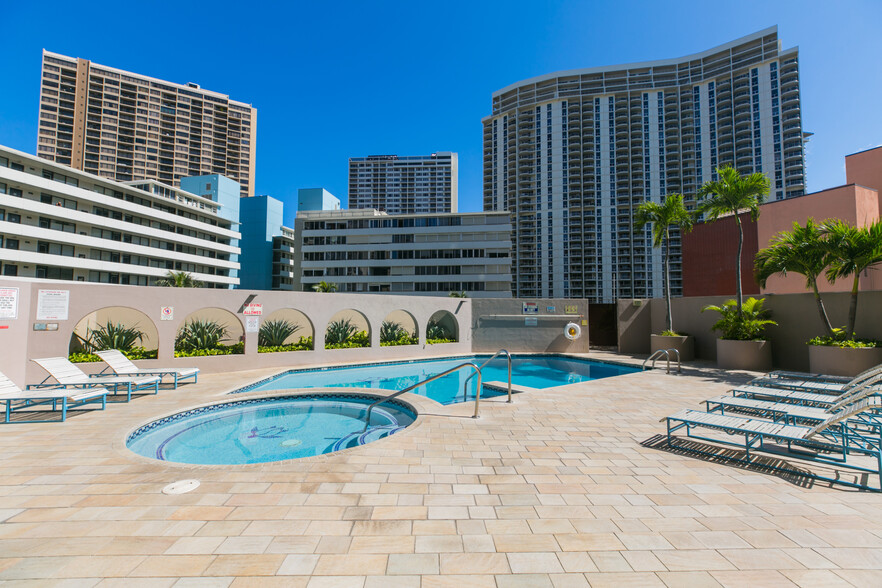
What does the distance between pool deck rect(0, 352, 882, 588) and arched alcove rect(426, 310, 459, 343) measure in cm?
1386

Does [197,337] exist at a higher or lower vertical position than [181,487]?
higher

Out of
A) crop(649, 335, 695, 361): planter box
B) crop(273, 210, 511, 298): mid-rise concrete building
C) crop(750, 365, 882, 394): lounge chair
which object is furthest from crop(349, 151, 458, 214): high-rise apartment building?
crop(750, 365, 882, 394): lounge chair

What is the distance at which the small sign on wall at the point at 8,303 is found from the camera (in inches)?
→ 312

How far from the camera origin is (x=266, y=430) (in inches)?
306

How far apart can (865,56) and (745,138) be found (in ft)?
230

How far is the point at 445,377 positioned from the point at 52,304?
11.5 m

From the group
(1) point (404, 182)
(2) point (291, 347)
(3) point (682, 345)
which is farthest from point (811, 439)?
(1) point (404, 182)

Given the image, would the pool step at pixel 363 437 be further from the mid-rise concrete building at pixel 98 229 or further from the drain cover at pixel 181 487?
the mid-rise concrete building at pixel 98 229

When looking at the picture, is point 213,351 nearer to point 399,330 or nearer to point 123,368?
point 123,368

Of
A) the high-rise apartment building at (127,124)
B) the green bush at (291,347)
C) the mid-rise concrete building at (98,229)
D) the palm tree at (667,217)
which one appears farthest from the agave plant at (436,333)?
the high-rise apartment building at (127,124)

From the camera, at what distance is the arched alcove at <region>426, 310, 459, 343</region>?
19.6 m

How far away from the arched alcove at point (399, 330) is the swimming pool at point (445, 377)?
1.44 meters

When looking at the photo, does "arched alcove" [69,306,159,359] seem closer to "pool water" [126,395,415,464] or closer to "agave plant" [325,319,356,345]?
"pool water" [126,395,415,464]

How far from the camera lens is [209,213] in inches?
2154
